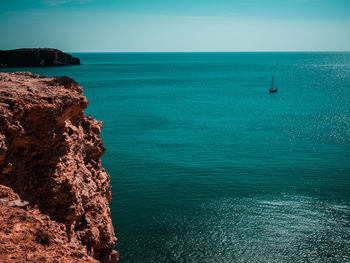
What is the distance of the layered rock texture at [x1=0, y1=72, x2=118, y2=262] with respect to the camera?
833cm

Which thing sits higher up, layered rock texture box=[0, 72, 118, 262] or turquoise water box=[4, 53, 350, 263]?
layered rock texture box=[0, 72, 118, 262]

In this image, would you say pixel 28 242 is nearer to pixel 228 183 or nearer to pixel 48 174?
pixel 48 174

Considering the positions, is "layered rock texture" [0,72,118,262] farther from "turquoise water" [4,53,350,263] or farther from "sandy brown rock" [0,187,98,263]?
"turquoise water" [4,53,350,263]

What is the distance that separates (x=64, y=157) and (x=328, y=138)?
59.9m

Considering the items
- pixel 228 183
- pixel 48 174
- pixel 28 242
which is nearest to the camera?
pixel 28 242

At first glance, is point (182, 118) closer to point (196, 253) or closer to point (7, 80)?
point (196, 253)

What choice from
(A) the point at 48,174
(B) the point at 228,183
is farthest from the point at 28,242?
(B) the point at 228,183

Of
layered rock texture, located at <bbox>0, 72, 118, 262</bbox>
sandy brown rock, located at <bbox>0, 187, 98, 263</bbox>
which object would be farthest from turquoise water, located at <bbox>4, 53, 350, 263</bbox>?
sandy brown rock, located at <bbox>0, 187, 98, 263</bbox>

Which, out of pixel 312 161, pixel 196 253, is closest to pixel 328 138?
pixel 312 161

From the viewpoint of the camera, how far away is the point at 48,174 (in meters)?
11.5

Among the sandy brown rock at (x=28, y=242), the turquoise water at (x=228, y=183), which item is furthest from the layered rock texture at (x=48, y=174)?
the turquoise water at (x=228, y=183)

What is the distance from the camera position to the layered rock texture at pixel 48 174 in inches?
328

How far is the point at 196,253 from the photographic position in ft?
88.0

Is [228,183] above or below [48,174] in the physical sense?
below
